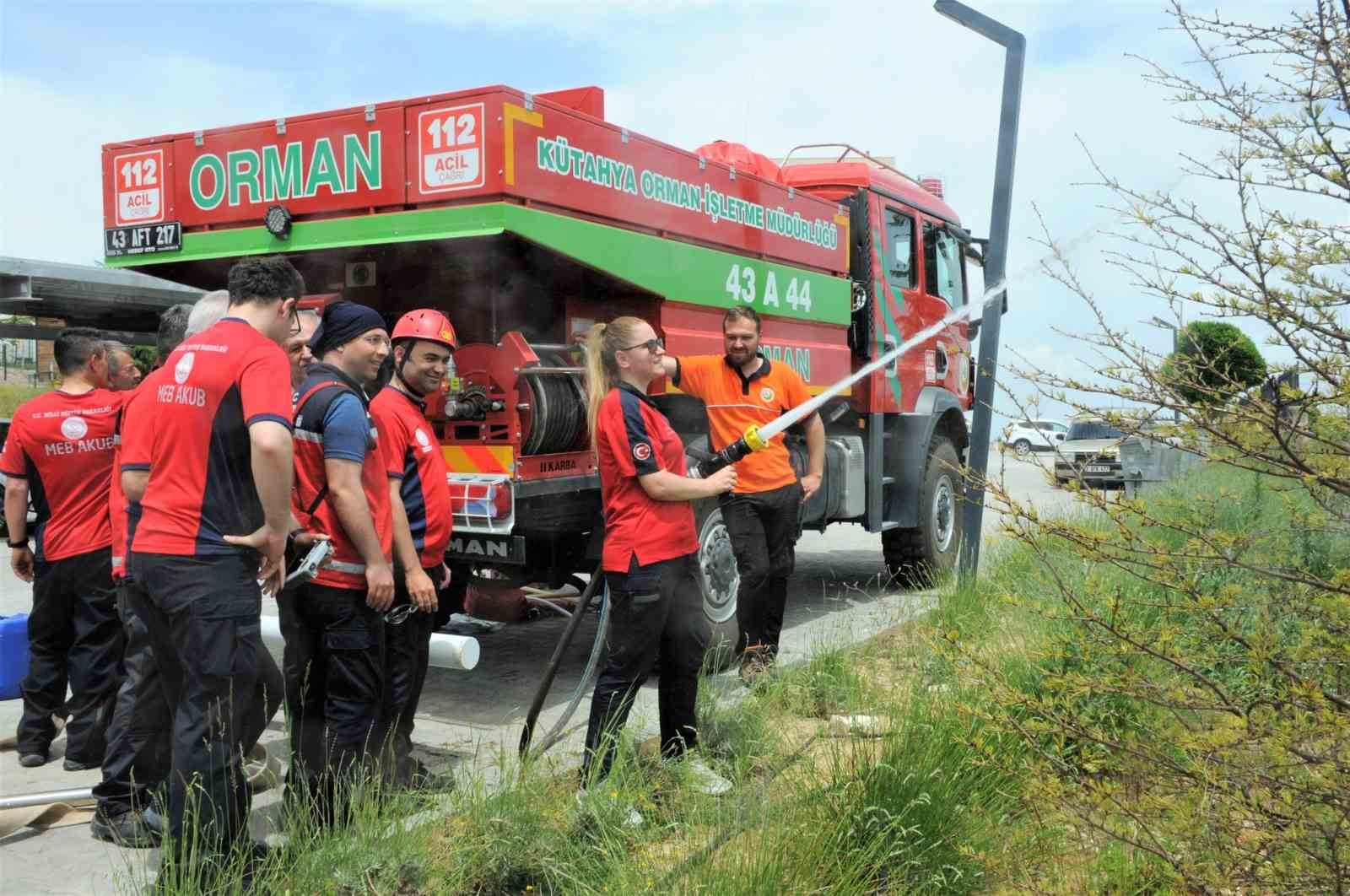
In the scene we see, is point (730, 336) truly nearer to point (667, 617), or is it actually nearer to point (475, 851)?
point (667, 617)

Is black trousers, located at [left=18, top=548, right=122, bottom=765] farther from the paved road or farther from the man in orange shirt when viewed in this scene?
the man in orange shirt

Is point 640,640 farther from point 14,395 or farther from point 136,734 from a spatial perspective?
point 14,395

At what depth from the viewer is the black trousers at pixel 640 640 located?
12.9 feet

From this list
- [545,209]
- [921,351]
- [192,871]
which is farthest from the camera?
[921,351]

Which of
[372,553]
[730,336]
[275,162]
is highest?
[275,162]

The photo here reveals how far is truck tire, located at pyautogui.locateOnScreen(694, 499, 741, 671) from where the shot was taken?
6.20 m

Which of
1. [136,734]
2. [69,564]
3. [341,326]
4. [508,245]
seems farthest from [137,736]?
[508,245]

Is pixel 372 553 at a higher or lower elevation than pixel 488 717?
higher

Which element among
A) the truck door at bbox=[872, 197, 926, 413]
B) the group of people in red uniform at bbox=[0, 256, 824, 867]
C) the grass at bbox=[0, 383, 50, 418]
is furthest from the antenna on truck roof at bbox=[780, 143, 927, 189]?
the grass at bbox=[0, 383, 50, 418]

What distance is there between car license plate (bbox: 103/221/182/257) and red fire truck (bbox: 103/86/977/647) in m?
0.01

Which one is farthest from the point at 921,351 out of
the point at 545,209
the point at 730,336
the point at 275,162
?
the point at 275,162

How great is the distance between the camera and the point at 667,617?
4035 mm

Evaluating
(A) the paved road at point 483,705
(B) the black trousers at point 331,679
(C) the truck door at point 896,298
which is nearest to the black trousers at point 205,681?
(A) the paved road at point 483,705

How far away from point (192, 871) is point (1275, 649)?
8.59 feet
